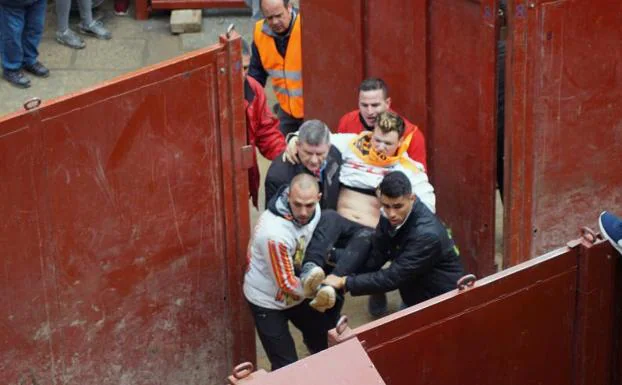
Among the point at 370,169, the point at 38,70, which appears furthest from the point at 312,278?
the point at 38,70

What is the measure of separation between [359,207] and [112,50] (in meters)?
4.60

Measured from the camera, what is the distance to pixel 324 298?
6566 mm

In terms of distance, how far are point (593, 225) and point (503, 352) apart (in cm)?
216

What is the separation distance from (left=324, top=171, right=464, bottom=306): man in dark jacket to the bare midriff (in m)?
0.31

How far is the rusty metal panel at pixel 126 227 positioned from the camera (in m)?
6.00

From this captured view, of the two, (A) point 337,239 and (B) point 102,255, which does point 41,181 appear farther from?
(A) point 337,239

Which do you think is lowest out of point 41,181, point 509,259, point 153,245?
point 509,259

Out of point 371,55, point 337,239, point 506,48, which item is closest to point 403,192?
point 337,239

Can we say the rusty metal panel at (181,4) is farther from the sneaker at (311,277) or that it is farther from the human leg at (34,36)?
the sneaker at (311,277)

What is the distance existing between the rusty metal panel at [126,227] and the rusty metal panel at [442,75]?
1.35 m

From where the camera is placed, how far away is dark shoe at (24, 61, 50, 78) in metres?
10.7

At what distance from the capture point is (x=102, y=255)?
20.7 ft

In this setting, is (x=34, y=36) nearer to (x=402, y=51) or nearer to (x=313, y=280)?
(x=402, y=51)

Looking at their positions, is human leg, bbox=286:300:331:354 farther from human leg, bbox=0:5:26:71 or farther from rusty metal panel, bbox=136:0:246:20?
rusty metal panel, bbox=136:0:246:20
